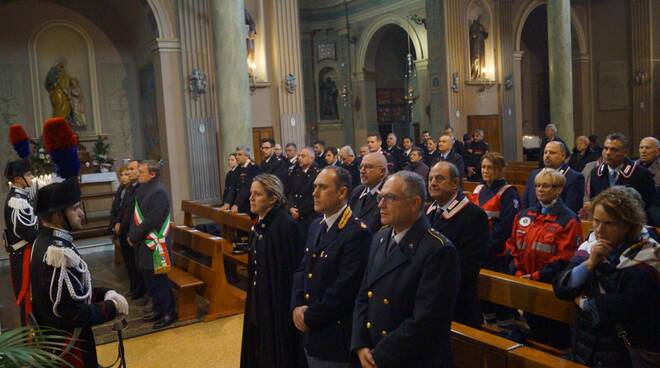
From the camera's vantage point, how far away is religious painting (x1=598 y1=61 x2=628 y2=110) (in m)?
18.4

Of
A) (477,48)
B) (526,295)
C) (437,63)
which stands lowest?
(526,295)

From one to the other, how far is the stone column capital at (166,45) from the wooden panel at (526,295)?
345 inches

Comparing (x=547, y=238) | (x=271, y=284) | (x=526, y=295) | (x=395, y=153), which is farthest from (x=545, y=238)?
(x=395, y=153)

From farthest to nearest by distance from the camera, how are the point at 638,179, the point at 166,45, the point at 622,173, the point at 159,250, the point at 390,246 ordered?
the point at 166,45
the point at 159,250
the point at 622,173
the point at 638,179
the point at 390,246

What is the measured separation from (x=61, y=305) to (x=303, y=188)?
15.1ft

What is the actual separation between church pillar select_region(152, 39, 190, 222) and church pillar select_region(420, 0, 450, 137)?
6771 millimetres

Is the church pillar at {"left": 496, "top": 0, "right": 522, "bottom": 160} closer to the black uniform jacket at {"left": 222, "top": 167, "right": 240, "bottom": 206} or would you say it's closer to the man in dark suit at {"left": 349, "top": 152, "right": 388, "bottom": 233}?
the black uniform jacket at {"left": 222, "top": 167, "right": 240, "bottom": 206}

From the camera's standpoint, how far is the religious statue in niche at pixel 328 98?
66.0ft

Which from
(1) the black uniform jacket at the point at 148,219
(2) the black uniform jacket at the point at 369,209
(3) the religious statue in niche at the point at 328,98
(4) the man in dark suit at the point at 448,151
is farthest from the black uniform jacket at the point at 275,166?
(3) the religious statue in niche at the point at 328,98

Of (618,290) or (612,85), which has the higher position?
(612,85)

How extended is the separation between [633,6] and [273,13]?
41.5ft

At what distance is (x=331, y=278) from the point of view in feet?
10.0

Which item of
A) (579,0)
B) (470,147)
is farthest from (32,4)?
(579,0)

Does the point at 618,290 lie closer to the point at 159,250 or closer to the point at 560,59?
the point at 159,250
